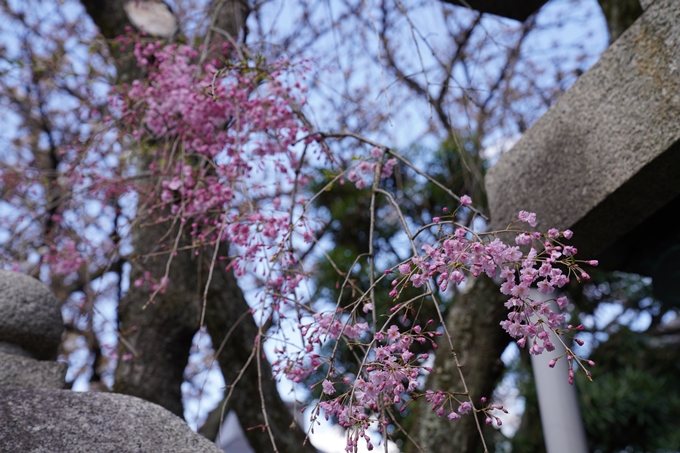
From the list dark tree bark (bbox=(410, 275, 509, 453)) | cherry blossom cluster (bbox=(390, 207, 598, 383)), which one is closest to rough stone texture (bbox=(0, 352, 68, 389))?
cherry blossom cluster (bbox=(390, 207, 598, 383))

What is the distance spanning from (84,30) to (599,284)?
4.86 metres

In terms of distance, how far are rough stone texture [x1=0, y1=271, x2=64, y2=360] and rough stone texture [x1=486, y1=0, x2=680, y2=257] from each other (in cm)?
137

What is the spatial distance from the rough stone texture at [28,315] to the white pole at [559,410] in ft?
A: 4.83

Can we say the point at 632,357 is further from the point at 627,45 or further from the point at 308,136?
the point at 308,136

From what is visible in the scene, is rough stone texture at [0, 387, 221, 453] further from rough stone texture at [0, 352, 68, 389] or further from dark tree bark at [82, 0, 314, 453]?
dark tree bark at [82, 0, 314, 453]

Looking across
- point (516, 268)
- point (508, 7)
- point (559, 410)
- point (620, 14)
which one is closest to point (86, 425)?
point (516, 268)

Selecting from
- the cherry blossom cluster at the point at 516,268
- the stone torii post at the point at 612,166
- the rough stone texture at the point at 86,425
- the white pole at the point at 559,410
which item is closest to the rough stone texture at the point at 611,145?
the stone torii post at the point at 612,166

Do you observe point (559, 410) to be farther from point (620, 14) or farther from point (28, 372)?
point (28, 372)

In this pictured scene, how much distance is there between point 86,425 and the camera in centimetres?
108

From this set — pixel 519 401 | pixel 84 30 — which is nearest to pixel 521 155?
pixel 519 401

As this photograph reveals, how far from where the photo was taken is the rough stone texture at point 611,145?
57.4 inches

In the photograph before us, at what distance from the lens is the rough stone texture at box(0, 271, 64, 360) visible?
1.35 metres

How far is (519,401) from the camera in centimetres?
414

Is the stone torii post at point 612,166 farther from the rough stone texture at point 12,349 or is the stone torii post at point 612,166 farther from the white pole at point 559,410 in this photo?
the rough stone texture at point 12,349
